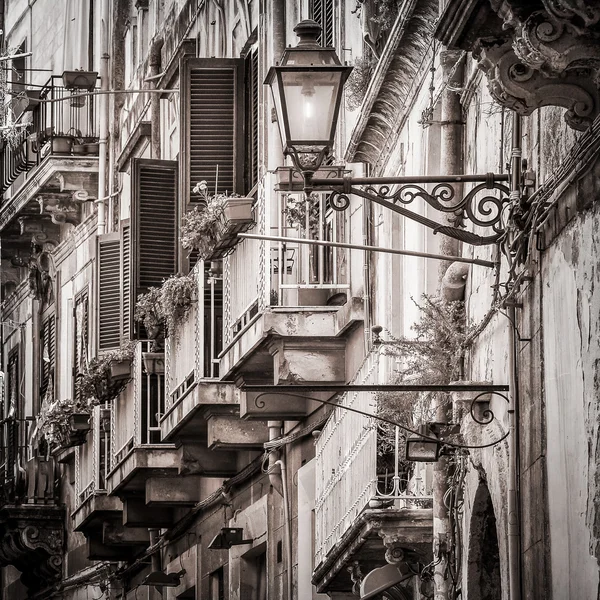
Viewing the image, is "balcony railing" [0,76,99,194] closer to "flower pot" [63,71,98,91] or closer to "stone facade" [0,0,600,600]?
"stone facade" [0,0,600,600]

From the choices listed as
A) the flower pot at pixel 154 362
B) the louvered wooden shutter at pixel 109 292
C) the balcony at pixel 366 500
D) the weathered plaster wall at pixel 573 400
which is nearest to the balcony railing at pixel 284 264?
the balcony at pixel 366 500

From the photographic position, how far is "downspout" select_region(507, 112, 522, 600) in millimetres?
11492

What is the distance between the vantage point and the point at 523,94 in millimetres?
10062

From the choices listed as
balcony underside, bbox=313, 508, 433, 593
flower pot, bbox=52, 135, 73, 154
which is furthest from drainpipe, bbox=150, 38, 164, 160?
balcony underside, bbox=313, 508, 433, 593

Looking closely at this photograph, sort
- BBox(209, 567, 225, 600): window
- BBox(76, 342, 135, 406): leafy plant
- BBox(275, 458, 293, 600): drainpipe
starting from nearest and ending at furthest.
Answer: BBox(275, 458, 293, 600): drainpipe < BBox(209, 567, 225, 600): window < BBox(76, 342, 135, 406): leafy plant

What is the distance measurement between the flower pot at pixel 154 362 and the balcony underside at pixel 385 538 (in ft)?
26.0

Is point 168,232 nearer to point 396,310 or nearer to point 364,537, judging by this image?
point 396,310

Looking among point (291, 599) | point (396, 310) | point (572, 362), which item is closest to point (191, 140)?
point (291, 599)

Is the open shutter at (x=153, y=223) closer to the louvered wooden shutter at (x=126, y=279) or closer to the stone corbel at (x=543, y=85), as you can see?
the louvered wooden shutter at (x=126, y=279)

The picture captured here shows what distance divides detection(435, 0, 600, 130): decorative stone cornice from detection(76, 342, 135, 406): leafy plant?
15590 mm

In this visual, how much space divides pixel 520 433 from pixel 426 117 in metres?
3.23

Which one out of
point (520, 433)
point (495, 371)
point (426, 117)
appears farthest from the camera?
point (426, 117)

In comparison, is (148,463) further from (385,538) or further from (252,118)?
(385,538)

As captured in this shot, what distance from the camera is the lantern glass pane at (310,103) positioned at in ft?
38.7
